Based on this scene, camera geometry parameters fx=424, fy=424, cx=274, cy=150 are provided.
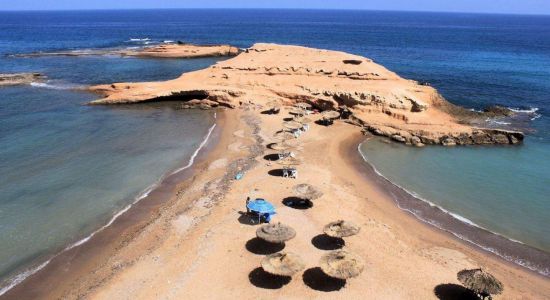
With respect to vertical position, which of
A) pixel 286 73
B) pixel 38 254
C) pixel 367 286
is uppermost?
pixel 286 73

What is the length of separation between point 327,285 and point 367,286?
1867mm

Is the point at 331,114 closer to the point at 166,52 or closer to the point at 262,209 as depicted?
the point at 262,209

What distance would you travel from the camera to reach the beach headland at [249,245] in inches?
783

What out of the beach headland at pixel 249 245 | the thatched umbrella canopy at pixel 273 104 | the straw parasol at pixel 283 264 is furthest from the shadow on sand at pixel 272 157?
the thatched umbrella canopy at pixel 273 104

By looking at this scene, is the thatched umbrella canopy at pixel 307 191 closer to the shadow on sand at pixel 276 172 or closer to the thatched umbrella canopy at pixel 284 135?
the shadow on sand at pixel 276 172

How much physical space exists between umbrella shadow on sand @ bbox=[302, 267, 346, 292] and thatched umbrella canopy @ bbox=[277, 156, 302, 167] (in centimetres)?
1321

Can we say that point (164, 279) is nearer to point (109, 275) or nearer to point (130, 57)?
point (109, 275)

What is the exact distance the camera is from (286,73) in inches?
2195

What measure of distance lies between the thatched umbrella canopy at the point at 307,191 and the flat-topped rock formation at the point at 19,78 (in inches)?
2228

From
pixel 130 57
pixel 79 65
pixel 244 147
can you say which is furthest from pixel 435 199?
pixel 130 57

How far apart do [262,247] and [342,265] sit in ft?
16.1

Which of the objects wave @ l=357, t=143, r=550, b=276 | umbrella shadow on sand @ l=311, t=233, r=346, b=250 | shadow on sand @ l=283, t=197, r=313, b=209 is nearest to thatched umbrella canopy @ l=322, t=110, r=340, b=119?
wave @ l=357, t=143, r=550, b=276

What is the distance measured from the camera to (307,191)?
27203 millimetres

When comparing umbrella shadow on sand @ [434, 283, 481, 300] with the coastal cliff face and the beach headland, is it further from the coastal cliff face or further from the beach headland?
the coastal cliff face
